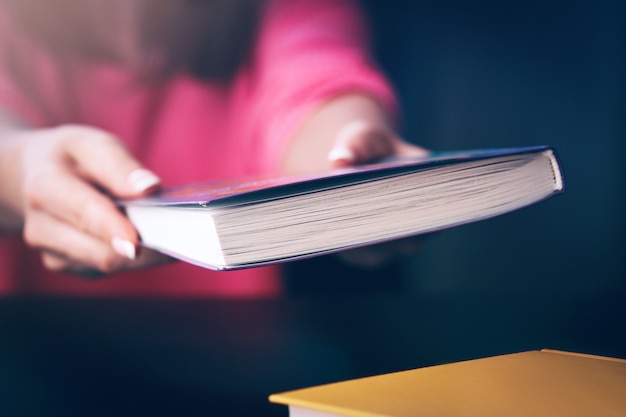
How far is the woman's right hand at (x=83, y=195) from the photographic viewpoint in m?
0.54

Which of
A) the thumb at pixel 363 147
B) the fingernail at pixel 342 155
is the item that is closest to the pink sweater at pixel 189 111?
the thumb at pixel 363 147

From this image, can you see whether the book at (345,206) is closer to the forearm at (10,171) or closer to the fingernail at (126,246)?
the fingernail at (126,246)

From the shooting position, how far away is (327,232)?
0.38 metres

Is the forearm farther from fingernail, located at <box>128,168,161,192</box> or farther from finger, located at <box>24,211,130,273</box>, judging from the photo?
fingernail, located at <box>128,168,161,192</box>

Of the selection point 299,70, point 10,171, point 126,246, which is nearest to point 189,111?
point 299,70

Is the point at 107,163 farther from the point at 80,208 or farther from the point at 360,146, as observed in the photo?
the point at 360,146

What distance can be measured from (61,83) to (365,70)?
61cm

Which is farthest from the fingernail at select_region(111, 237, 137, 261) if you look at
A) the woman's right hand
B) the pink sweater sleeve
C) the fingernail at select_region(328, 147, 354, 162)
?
the pink sweater sleeve

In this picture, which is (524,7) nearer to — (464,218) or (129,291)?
(129,291)

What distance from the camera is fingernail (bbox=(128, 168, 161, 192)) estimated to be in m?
0.55

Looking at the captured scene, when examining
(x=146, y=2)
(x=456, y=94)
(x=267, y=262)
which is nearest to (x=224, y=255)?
(x=267, y=262)

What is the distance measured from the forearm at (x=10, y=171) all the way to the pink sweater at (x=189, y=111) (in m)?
0.25

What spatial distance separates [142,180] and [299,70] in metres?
0.61

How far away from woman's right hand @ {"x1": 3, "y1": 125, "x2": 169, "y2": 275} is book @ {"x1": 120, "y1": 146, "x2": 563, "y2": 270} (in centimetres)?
10
